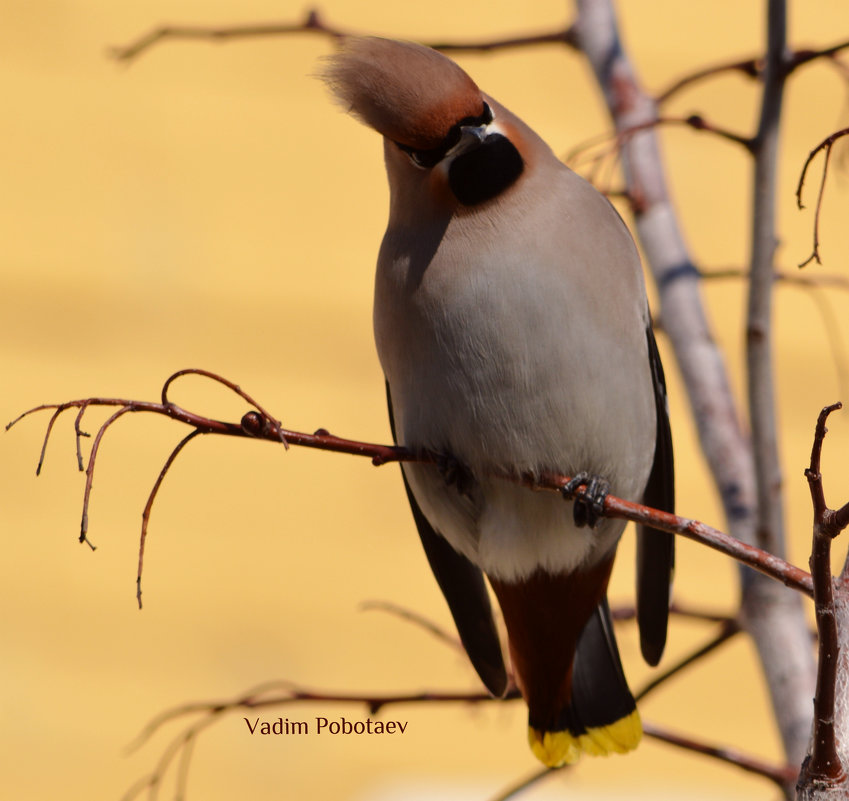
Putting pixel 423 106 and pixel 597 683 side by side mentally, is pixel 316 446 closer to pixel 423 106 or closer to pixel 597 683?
pixel 423 106

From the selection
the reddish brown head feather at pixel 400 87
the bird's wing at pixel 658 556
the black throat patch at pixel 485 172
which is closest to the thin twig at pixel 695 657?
the bird's wing at pixel 658 556

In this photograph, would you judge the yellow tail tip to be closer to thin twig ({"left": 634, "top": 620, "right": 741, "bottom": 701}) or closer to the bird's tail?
the bird's tail

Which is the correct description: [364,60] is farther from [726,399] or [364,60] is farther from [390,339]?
[726,399]

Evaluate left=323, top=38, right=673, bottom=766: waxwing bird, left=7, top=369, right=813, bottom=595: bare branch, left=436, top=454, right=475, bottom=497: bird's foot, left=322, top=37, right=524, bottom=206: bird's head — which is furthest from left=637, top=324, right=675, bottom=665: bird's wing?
left=7, top=369, right=813, bottom=595: bare branch

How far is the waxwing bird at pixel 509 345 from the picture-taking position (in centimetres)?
225

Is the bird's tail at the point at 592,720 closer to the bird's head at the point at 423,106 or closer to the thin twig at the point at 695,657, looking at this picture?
the thin twig at the point at 695,657

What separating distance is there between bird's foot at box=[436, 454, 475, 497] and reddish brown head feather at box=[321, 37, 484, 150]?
0.60m

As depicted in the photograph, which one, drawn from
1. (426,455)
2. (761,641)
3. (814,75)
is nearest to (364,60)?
(426,455)

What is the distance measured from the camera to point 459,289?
233 centimetres

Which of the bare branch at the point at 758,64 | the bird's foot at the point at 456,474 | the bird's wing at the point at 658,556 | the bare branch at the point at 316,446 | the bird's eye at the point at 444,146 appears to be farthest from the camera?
the bird's wing at the point at 658,556

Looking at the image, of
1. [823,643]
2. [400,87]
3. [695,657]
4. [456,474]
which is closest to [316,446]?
[823,643]

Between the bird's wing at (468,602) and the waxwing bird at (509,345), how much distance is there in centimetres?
2

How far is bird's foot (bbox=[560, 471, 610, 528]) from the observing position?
230 cm

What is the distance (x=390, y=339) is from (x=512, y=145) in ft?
1.41
